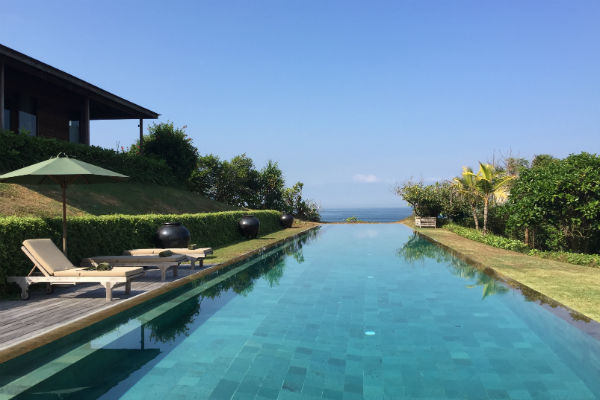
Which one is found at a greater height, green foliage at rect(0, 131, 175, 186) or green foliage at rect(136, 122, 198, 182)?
green foliage at rect(136, 122, 198, 182)

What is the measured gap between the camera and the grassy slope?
12211 millimetres

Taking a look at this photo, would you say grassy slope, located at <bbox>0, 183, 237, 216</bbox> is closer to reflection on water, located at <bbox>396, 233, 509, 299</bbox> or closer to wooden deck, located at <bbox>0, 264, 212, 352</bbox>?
wooden deck, located at <bbox>0, 264, 212, 352</bbox>

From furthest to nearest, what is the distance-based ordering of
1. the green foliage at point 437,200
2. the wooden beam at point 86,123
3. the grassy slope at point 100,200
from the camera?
1. the green foliage at point 437,200
2. the wooden beam at point 86,123
3. the grassy slope at point 100,200

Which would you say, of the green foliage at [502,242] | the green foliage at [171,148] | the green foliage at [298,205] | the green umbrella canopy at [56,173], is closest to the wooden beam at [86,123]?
the green foliage at [171,148]

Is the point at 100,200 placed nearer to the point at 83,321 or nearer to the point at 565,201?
the point at 83,321

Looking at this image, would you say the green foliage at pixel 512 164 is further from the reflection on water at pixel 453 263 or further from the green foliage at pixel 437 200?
the reflection on water at pixel 453 263

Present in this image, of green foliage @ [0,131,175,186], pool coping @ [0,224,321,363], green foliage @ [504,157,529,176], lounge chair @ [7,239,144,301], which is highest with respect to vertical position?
green foliage @ [504,157,529,176]

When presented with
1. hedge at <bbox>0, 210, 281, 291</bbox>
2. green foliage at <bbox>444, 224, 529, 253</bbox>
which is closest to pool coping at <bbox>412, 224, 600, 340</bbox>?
green foliage at <bbox>444, 224, 529, 253</bbox>

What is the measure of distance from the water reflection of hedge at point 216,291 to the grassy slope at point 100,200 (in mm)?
6754

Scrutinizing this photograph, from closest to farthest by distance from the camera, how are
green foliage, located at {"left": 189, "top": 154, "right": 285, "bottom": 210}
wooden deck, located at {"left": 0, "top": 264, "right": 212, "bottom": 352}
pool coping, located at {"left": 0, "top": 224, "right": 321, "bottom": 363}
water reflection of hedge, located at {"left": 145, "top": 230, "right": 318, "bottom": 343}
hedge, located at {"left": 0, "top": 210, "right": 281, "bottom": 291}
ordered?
pool coping, located at {"left": 0, "top": 224, "right": 321, "bottom": 363}, wooden deck, located at {"left": 0, "top": 264, "right": 212, "bottom": 352}, water reflection of hedge, located at {"left": 145, "top": 230, "right": 318, "bottom": 343}, hedge, located at {"left": 0, "top": 210, "right": 281, "bottom": 291}, green foliage, located at {"left": 189, "top": 154, "right": 285, "bottom": 210}

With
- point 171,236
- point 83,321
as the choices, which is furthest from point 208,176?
point 83,321

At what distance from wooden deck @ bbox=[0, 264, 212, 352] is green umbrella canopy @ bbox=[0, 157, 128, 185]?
2.28 meters

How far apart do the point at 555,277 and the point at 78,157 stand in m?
17.8

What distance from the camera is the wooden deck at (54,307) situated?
502 cm
